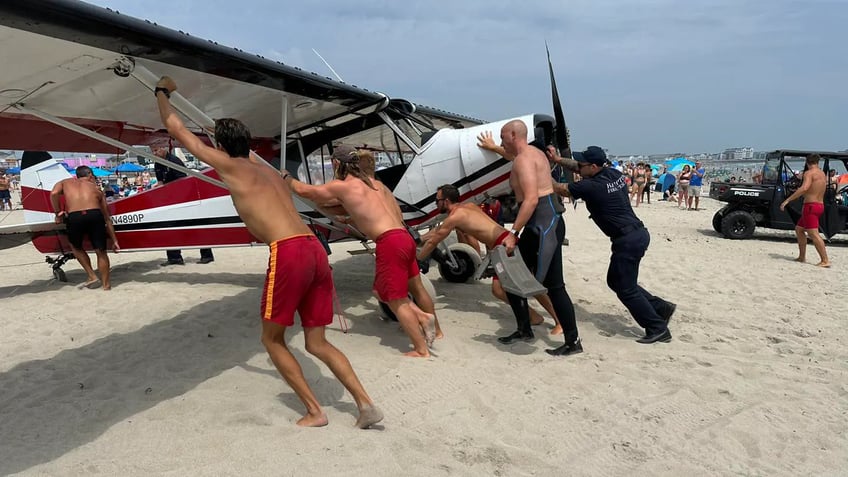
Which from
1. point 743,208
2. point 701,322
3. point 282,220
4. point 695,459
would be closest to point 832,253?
point 743,208

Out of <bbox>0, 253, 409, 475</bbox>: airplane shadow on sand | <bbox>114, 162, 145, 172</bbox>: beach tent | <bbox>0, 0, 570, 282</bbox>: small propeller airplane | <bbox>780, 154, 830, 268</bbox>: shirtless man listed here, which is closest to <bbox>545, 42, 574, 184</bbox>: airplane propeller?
<bbox>0, 0, 570, 282</bbox>: small propeller airplane

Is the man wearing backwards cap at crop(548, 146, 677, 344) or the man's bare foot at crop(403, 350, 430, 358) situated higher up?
the man wearing backwards cap at crop(548, 146, 677, 344)

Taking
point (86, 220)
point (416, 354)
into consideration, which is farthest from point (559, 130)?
point (86, 220)

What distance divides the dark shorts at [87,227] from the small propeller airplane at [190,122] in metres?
0.29

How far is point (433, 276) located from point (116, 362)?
184 inches

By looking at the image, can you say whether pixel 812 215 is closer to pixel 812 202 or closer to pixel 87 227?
pixel 812 202

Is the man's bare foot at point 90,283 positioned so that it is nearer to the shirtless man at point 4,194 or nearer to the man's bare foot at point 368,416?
the man's bare foot at point 368,416

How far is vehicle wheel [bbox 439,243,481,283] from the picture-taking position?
288 inches

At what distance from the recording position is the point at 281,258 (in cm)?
296

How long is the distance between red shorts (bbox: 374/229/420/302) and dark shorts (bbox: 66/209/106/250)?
218 inches

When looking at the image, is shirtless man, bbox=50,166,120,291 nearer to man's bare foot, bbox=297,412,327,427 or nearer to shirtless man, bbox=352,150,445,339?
shirtless man, bbox=352,150,445,339

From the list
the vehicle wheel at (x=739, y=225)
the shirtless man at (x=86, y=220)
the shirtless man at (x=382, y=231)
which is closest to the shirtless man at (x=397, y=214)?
the shirtless man at (x=382, y=231)

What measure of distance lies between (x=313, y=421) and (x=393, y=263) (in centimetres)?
147

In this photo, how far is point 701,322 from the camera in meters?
5.30
